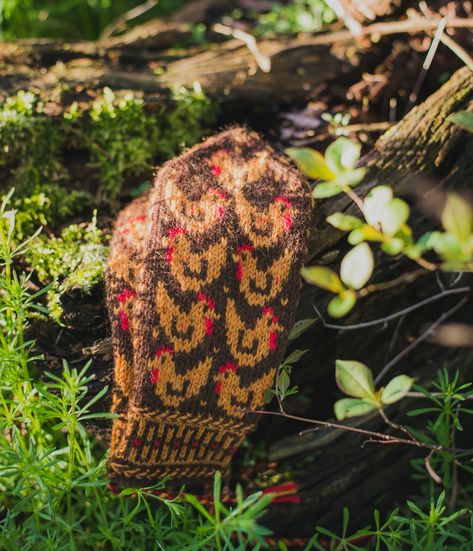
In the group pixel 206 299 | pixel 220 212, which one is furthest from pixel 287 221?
pixel 206 299

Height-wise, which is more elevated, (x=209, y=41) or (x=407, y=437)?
(x=209, y=41)

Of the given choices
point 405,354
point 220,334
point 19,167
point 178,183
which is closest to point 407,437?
point 405,354

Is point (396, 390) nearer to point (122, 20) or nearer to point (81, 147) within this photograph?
point (81, 147)

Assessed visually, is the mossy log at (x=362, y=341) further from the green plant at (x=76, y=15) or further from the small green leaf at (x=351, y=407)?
the green plant at (x=76, y=15)

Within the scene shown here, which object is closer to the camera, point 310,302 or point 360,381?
point 360,381

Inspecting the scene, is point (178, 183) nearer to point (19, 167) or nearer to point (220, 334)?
point (220, 334)

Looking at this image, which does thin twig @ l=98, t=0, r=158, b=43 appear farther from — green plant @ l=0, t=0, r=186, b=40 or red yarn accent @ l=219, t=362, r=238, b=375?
red yarn accent @ l=219, t=362, r=238, b=375
